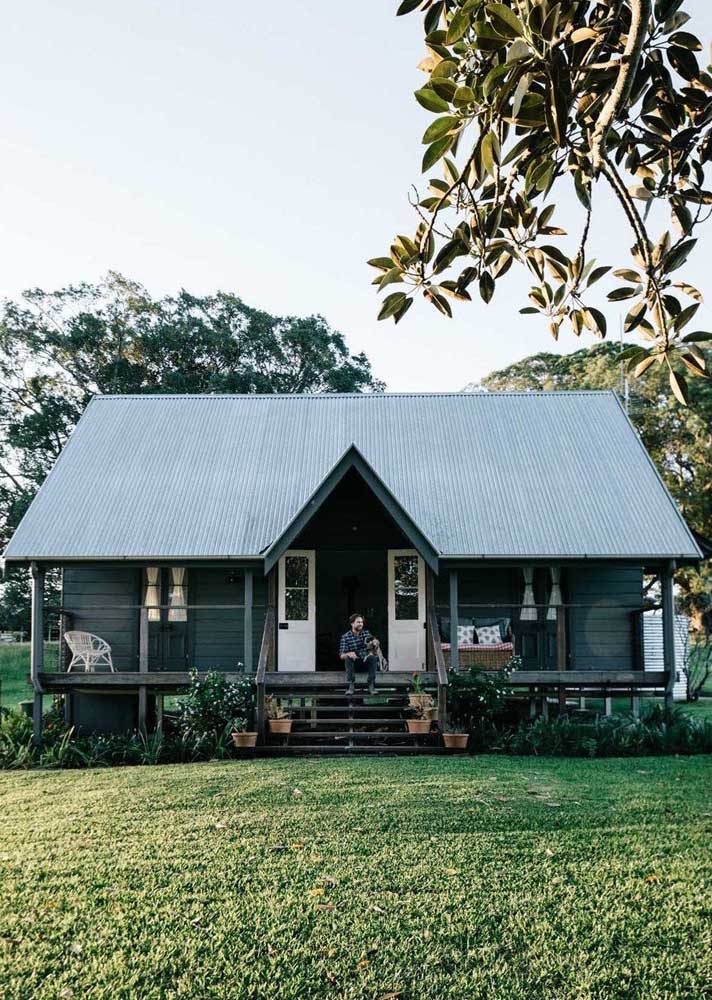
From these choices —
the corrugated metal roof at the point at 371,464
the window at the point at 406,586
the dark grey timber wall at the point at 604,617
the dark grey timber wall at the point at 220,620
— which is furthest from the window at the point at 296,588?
the dark grey timber wall at the point at 604,617

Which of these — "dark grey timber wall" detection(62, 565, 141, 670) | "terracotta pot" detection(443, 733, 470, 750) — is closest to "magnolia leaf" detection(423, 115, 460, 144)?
"terracotta pot" detection(443, 733, 470, 750)

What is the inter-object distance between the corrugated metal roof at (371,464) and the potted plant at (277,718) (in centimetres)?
252

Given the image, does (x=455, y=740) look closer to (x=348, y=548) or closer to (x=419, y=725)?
(x=419, y=725)

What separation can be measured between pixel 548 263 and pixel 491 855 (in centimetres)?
533

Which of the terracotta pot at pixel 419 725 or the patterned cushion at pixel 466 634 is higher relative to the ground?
the patterned cushion at pixel 466 634

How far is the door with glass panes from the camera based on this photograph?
17688 millimetres

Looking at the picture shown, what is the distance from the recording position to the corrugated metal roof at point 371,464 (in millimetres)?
16453

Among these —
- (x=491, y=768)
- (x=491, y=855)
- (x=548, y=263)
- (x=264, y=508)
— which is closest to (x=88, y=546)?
(x=264, y=508)

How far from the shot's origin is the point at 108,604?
17969mm

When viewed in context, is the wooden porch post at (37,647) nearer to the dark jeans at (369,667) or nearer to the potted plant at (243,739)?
the potted plant at (243,739)

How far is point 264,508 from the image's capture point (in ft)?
57.3

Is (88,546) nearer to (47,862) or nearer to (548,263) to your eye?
(47,862)

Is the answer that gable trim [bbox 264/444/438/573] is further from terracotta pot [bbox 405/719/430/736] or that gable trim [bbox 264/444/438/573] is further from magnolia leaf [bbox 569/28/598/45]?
magnolia leaf [bbox 569/28/598/45]

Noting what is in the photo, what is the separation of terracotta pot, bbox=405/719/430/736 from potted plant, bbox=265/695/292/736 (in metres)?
1.75
